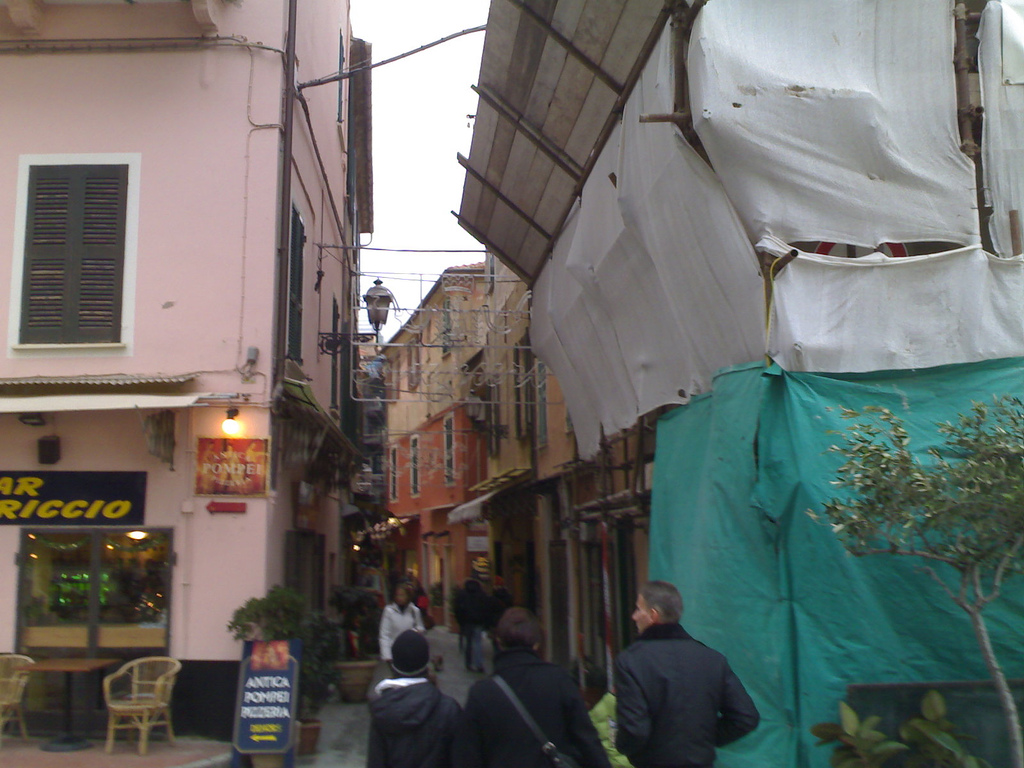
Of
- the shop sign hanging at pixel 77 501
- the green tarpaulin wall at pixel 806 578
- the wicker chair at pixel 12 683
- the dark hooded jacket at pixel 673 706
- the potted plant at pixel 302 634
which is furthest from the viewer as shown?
the shop sign hanging at pixel 77 501

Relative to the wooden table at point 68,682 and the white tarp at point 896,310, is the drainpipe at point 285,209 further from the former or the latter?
the white tarp at point 896,310

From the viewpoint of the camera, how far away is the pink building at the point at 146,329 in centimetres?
974

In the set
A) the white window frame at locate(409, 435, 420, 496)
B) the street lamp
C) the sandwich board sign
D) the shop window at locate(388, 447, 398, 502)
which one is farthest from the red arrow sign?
the shop window at locate(388, 447, 398, 502)

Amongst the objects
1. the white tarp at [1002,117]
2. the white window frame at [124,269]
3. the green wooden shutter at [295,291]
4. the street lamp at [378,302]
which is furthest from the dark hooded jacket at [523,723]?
the street lamp at [378,302]

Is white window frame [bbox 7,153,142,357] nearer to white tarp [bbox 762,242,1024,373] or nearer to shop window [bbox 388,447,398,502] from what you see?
white tarp [bbox 762,242,1024,373]

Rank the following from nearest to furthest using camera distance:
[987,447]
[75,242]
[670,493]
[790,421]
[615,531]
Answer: [987,447], [790,421], [670,493], [75,242], [615,531]

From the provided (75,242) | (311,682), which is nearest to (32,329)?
(75,242)

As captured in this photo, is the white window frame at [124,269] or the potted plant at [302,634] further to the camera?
the white window frame at [124,269]

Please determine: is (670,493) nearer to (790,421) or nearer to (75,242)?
(790,421)

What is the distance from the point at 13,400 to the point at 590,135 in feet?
20.4

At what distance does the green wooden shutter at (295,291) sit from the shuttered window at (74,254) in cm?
221

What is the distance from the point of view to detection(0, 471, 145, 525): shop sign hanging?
988cm

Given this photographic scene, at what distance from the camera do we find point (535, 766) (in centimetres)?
392

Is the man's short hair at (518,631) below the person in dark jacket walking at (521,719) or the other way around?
the other way around
